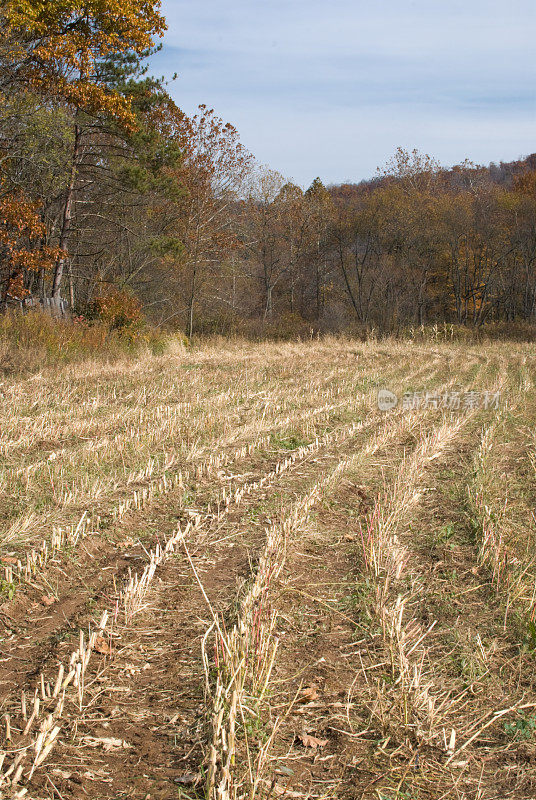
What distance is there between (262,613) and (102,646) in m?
0.94

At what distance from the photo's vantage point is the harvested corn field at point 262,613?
2707 millimetres

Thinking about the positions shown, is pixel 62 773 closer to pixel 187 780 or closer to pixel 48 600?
pixel 187 780

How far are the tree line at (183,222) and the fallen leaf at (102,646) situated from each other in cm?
1505

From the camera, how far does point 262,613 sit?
3.77m

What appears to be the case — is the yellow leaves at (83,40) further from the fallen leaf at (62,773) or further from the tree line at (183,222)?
the fallen leaf at (62,773)

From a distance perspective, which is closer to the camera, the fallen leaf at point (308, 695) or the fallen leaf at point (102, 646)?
the fallen leaf at point (308, 695)

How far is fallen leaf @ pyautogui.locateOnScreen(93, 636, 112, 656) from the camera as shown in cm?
341

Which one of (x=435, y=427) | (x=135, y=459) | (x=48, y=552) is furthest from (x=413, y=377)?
(x=48, y=552)

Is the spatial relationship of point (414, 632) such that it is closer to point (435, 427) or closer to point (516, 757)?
point (516, 757)

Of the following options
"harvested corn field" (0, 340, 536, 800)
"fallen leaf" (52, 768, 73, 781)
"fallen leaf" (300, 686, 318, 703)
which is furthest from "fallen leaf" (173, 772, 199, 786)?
"fallen leaf" (300, 686, 318, 703)

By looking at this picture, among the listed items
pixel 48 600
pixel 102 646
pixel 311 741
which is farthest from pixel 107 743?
pixel 48 600

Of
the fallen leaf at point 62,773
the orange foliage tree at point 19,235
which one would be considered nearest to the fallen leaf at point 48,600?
the fallen leaf at point 62,773

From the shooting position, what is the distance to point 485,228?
127 feet

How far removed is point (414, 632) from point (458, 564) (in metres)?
1.23
